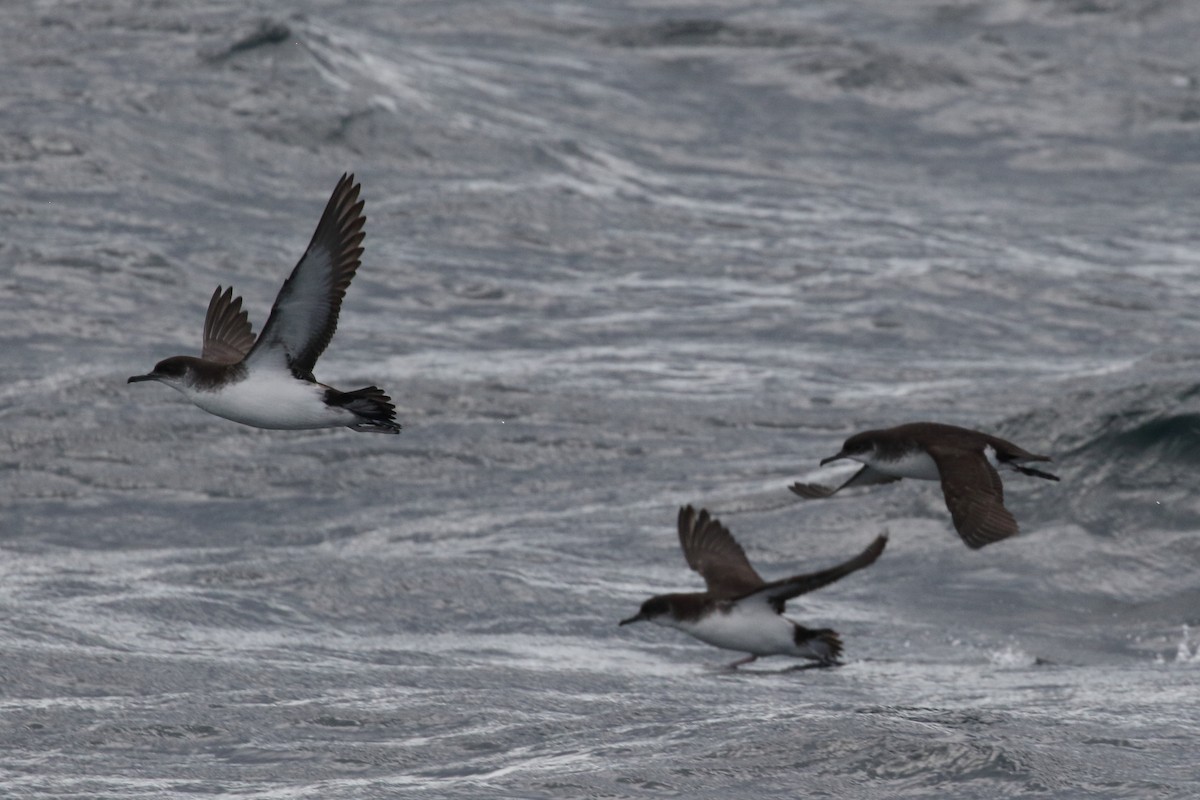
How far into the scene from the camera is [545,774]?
993 cm

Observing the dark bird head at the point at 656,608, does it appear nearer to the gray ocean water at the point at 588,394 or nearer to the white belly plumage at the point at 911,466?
the gray ocean water at the point at 588,394

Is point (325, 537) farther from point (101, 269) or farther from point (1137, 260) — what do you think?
point (1137, 260)

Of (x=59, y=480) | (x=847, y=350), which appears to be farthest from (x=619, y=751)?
(x=847, y=350)

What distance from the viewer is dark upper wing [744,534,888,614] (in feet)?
26.2

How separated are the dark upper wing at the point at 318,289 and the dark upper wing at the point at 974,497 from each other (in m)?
3.01

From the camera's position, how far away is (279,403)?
8.66m

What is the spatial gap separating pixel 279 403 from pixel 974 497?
3.27 meters

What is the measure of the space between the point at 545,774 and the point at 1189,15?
94.2 feet

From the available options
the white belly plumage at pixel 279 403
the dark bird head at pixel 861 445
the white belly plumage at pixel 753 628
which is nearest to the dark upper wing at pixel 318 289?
the white belly plumage at pixel 279 403

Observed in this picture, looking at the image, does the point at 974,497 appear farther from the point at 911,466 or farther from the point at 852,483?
the point at 852,483

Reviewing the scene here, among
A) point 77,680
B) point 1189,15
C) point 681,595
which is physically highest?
point 1189,15

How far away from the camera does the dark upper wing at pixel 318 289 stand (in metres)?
8.27

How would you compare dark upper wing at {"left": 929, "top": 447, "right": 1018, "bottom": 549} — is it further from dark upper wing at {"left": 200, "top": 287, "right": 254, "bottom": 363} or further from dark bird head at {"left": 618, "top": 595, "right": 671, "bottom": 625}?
dark upper wing at {"left": 200, "top": 287, "right": 254, "bottom": 363}

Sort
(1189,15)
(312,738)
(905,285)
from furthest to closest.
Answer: (1189,15), (905,285), (312,738)
